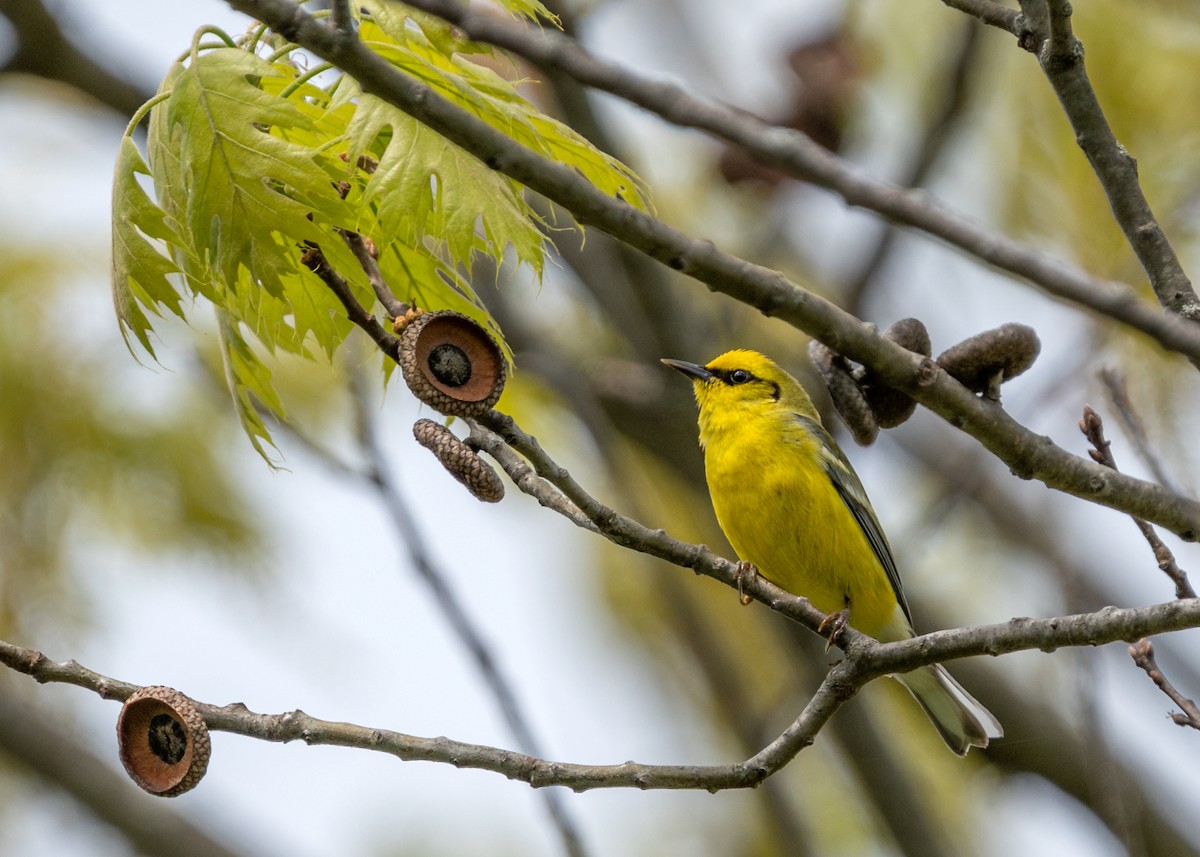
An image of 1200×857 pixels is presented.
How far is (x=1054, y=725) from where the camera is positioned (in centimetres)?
658

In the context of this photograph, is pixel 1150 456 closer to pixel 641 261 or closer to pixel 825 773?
pixel 641 261

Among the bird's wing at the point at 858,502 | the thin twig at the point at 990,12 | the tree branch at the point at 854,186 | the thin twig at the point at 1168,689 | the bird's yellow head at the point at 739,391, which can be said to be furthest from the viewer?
the bird's yellow head at the point at 739,391

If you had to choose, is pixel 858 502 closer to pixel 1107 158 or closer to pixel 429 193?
pixel 1107 158

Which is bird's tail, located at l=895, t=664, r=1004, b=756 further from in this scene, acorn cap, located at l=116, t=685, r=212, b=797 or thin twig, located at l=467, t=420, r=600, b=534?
acorn cap, located at l=116, t=685, r=212, b=797

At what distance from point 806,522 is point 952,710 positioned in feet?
3.46

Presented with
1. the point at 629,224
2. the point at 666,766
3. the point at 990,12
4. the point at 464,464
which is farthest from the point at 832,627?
the point at 629,224

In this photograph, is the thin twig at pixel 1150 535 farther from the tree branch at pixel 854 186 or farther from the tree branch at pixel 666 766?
the tree branch at pixel 854 186

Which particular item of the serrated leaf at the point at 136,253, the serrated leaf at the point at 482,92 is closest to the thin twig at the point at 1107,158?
the serrated leaf at the point at 482,92

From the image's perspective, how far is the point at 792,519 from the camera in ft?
17.3

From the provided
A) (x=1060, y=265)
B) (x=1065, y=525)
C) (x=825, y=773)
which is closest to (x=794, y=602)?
(x=1060, y=265)

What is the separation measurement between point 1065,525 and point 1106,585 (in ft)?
5.16

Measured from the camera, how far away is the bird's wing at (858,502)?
5602mm

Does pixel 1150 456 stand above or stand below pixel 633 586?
below

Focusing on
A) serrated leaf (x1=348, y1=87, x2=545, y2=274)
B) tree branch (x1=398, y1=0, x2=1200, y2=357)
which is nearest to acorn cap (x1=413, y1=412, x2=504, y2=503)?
serrated leaf (x1=348, y1=87, x2=545, y2=274)
